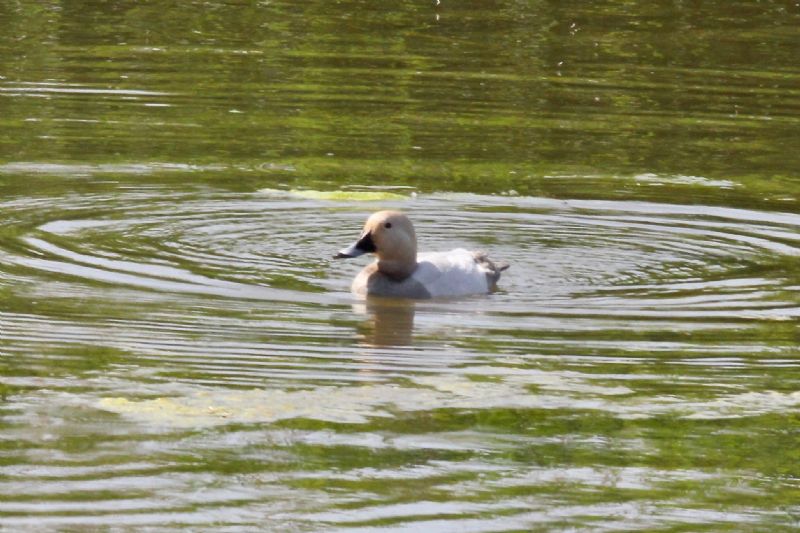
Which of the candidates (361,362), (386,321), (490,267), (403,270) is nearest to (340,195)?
(490,267)

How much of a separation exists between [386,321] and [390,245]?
0.86 meters

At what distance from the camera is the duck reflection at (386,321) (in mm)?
10281

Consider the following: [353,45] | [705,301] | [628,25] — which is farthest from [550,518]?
[628,25]

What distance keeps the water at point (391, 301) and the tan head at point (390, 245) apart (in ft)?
1.09

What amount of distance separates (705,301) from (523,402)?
277cm

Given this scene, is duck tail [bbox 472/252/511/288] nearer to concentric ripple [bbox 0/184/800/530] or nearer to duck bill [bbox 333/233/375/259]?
concentric ripple [bbox 0/184/800/530]

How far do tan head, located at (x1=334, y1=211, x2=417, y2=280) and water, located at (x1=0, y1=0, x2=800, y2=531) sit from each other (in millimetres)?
331

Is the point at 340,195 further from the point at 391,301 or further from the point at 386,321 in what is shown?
the point at 386,321

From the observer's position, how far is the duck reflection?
1028 centimetres

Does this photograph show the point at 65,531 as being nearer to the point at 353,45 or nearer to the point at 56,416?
the point at 56,416

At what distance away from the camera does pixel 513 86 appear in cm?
2011

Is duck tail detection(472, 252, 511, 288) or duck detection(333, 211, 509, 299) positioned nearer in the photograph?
duck detection(333, 211, 509, 299)

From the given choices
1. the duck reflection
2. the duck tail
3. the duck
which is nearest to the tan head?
the duck

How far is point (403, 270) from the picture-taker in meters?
11.6
